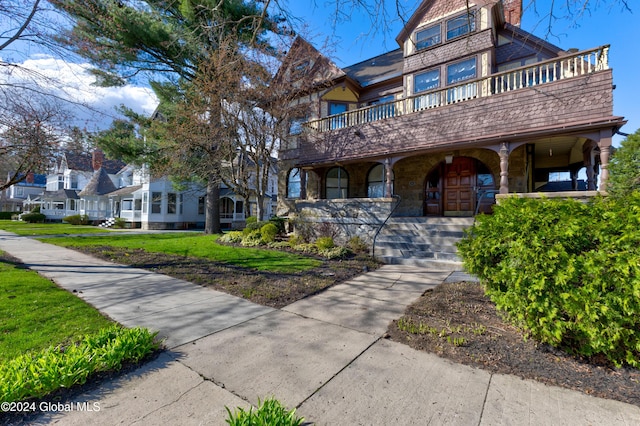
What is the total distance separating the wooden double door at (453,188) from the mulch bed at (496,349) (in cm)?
753

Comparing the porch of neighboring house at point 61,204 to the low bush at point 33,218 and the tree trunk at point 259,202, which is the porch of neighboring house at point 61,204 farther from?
the tree trunk at point 259,202

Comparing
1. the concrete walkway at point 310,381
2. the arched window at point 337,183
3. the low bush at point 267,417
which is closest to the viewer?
the low bush at point 267,417

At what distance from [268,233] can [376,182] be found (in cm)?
562

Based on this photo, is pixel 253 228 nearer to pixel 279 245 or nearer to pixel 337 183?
pixel 279 245

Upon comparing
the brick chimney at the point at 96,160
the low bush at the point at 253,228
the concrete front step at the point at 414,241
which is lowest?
the concrete front step at the point at 414,241

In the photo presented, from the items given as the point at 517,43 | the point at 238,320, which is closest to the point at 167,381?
the point at 238,320

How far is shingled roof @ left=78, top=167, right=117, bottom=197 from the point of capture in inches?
1143

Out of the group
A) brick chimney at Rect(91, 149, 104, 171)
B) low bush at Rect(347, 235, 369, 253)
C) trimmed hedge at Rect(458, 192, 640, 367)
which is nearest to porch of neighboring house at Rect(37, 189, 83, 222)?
brick chimney at Rect(91, 149, 104, 171)

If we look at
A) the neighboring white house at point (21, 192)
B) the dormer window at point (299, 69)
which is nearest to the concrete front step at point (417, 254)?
the dormer window at point (299, 69)

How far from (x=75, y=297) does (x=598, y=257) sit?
274 inches

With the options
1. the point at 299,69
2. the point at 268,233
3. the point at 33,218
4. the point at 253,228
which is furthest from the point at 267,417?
the point at 33,218

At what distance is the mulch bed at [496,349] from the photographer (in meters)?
2.38

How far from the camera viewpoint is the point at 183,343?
3088 mm

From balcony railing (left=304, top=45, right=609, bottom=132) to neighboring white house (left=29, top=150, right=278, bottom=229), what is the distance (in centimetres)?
654
